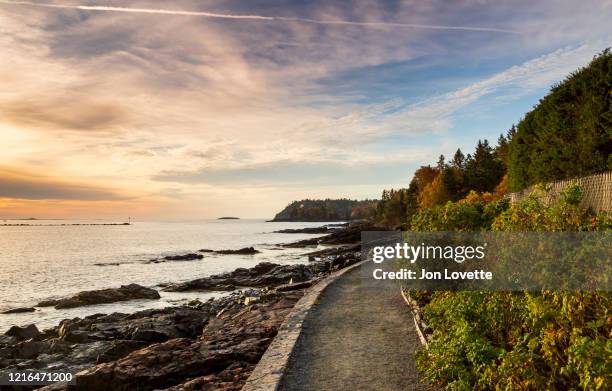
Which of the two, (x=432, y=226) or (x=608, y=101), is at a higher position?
(x=608, y=101)

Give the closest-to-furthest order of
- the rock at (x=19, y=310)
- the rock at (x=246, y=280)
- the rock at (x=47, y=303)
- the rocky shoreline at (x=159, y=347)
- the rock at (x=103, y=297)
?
1. the rocky shoreline at (x=159, y=347)
2. the rock at (x=19, y=310)
3. the rock at (x=103, y=297)
4. the rock at (x=47, y=303)
5. the rock at (x=246, y=280)

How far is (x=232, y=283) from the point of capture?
31938mm

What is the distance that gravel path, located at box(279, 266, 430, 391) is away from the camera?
24.9 feet

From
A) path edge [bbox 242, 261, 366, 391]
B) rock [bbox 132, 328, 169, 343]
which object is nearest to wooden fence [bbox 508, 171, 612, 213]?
path edge [bbox 242, 261, 366, 391]

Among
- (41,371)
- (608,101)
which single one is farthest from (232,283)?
(608,101)

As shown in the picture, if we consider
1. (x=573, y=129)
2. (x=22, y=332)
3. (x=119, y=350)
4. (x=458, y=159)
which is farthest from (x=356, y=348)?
(x=458, y=159)

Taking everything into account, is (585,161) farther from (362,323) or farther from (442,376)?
(442,376)

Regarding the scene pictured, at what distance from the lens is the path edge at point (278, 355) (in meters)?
7.55

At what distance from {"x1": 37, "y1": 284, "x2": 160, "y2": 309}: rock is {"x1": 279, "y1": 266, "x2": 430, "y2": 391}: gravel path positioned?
1848cm

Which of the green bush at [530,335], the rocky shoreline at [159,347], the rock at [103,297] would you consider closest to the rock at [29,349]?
the rocky shoreline at [159,347]

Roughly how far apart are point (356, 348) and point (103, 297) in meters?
23.5

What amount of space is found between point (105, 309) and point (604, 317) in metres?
26.4

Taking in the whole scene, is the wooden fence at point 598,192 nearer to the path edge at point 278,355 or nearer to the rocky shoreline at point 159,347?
the path edge at point 278,355

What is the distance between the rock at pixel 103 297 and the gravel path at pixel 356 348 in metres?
18.5
